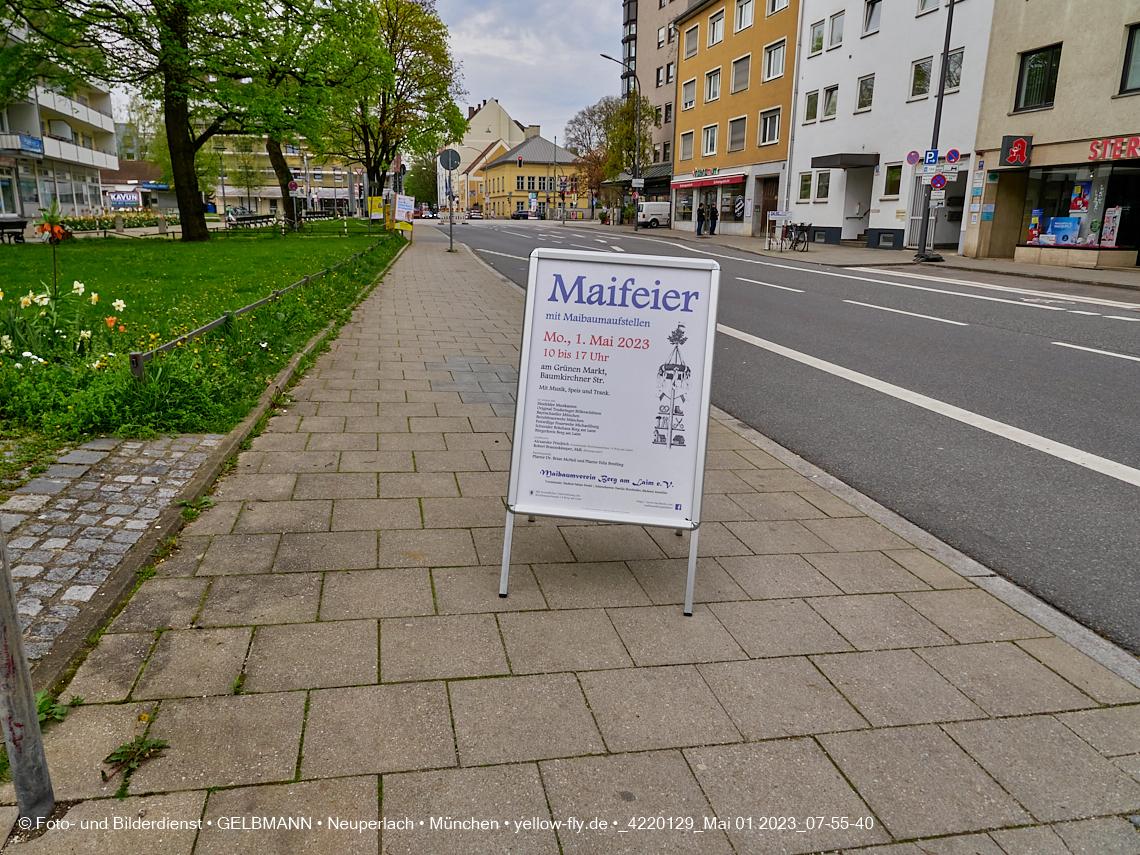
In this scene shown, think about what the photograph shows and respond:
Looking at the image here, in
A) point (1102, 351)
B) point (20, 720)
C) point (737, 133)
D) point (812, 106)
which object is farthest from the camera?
point (737, 133)

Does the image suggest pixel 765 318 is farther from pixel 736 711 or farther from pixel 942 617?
pixel 736 711

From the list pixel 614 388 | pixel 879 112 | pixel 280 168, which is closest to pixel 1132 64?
pixel 879 112

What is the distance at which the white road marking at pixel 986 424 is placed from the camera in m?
5.64

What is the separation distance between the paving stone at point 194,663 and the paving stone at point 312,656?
2.3 inches

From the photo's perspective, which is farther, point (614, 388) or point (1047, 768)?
point (614, 388)

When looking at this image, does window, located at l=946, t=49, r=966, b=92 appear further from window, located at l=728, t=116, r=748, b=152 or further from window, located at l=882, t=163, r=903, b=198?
window, located at l=728, t=116, r=748, b=152

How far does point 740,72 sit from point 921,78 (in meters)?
17.5

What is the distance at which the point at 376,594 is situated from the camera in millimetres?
3547

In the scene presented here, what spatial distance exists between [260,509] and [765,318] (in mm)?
10012

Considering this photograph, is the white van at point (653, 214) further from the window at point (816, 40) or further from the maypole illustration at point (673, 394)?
the maypole illustration at point (673, 394)

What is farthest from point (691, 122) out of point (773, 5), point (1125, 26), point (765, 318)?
point (765, 318)

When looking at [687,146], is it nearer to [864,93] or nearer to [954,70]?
[864,93]

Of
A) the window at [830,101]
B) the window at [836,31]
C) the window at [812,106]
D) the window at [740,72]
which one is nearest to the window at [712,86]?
the window at [740,72]

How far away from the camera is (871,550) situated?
4.25 meters
